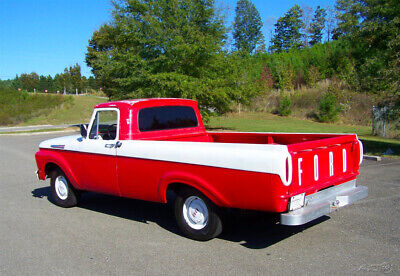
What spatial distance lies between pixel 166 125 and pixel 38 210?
284 cm

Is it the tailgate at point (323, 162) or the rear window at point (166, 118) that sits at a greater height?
the rear window at point (166, 118)

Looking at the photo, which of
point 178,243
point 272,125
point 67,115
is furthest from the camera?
point 67,115

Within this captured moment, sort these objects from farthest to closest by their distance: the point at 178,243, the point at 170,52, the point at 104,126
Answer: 1. the point at 170,52
2. the point at 104,126
3. the point at 178,243

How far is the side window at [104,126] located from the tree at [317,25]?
6790cm

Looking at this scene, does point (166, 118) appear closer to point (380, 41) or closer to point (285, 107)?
point (380, 41)

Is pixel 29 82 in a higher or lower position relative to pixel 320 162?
higher

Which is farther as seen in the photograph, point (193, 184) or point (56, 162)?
point (56, 162)

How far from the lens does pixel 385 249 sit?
470cm

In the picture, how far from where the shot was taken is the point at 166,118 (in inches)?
260

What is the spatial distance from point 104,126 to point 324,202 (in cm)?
373

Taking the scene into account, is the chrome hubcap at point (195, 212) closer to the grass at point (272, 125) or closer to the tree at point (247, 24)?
the grass at point (272, 125)

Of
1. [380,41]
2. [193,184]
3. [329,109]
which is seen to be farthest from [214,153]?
[329,109]

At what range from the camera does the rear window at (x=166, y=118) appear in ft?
20.4

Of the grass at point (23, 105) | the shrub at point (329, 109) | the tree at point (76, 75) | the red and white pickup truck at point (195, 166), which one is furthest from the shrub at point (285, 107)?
the tree at point (76, 75)
